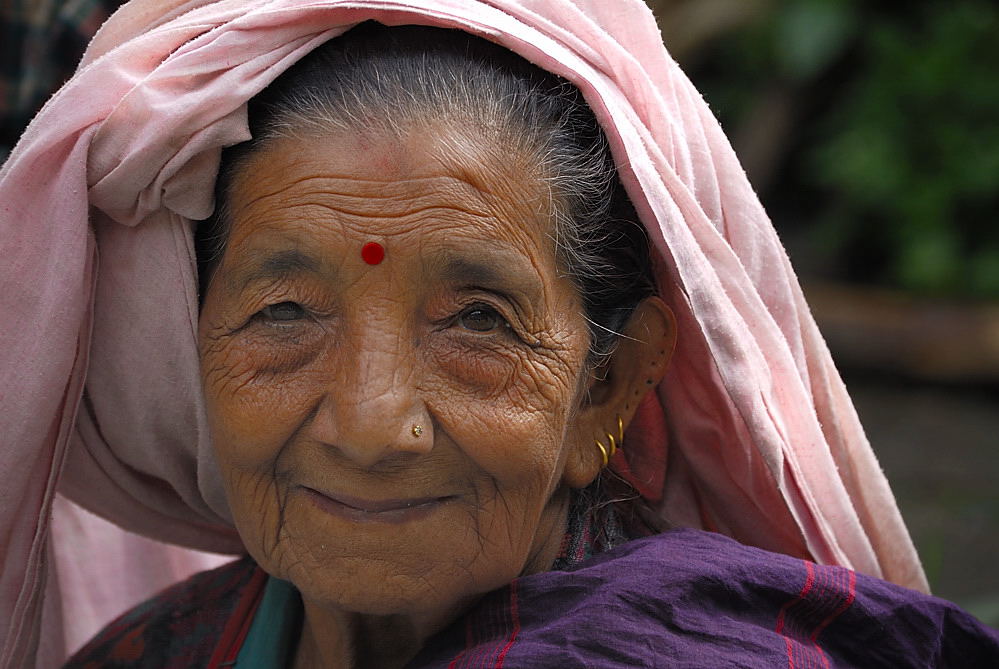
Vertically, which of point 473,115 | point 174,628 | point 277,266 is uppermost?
point 473,115

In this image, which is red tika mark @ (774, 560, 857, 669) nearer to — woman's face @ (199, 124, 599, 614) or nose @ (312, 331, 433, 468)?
woman's face @ (199, 124, 599, 614)

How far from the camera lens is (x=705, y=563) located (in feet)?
6.63

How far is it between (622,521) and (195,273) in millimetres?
917

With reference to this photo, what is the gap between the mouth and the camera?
2006mm

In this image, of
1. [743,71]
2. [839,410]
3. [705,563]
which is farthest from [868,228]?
[705,563]

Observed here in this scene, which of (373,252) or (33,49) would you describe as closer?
(373,252)

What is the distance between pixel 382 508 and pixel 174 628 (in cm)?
84

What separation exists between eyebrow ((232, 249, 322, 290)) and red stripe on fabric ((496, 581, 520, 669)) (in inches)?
24.6

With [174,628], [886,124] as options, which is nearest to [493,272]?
[174,628]

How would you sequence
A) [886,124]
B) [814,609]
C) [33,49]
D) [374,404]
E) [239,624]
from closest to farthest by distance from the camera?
[374,404] → [814,609] → [239,624] → [33,49] → [886,124]

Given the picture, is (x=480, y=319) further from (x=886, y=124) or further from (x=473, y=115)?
(x=886, y=124)

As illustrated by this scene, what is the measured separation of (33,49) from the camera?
4.50m

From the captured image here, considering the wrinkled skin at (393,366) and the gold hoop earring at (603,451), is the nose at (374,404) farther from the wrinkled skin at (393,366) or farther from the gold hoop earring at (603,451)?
the gold hoop earring at (603,451)

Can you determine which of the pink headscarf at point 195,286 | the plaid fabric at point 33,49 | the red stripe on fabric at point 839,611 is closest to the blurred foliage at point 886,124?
the plaid fabric at point 33,49
